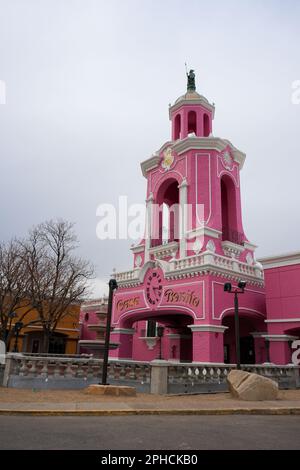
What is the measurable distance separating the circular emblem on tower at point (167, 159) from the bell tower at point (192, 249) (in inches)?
2.7

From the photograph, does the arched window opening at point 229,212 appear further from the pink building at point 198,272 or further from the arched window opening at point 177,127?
the arched window opening at point 177,127

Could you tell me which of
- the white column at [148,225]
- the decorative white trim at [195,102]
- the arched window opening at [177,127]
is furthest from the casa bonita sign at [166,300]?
the decorative white trim at [195,102]

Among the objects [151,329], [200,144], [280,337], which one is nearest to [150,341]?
[151,329]

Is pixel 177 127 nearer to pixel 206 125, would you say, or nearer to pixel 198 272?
pixel 206 125

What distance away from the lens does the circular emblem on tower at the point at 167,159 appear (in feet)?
93.7

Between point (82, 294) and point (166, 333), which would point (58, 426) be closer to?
point (166, 333)

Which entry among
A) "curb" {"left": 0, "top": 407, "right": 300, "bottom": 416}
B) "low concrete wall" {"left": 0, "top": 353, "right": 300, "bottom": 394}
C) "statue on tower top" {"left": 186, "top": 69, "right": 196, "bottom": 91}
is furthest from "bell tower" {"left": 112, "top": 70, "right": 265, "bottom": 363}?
"curb" {"left": 0, "top": 407, "right": 300, "bottom": 416}

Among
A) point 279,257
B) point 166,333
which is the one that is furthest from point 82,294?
point 279,257

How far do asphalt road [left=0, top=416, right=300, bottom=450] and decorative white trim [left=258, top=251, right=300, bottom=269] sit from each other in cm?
Answer: 1330

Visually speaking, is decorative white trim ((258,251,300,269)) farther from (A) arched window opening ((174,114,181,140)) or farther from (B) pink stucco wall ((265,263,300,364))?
(A) arched window opening ((174,114,181,140))

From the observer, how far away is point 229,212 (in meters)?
28.6

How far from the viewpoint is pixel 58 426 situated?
725 cm

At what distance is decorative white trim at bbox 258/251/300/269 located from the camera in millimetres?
21039
